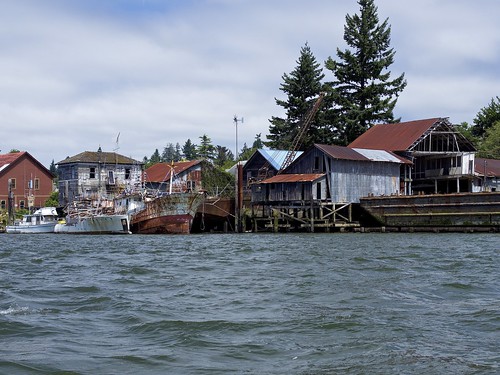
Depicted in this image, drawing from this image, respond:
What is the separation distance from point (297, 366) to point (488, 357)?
2.90 m

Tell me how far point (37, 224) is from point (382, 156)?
32897 millimetres

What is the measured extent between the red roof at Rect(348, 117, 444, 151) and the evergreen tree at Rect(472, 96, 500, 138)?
22037 millimetres

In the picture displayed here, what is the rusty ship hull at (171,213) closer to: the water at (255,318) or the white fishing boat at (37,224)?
the white fishing boat at (37,224)

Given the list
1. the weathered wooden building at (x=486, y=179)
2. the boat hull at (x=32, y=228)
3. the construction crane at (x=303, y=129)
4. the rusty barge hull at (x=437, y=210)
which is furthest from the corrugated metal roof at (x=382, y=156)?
the boat hull at (x=32, y=228)

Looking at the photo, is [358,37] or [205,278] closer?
[205,278]

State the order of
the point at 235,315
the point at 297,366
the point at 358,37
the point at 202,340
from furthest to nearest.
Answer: the point at 358,37
the point at 235,315
the point at 202,340
the point at 297,366

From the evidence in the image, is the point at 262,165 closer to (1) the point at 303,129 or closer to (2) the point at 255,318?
(1) the point at 303,129

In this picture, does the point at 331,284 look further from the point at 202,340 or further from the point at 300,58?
the point at 300,58

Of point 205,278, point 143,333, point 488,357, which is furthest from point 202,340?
point 205,278

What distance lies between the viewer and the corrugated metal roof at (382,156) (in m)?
50.7

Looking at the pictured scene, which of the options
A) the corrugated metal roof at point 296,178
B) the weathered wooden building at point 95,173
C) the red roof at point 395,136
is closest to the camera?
the corrugated metal roof at point 296,178

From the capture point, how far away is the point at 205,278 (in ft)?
63.0

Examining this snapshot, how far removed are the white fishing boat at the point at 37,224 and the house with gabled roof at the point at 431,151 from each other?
29.7 meters

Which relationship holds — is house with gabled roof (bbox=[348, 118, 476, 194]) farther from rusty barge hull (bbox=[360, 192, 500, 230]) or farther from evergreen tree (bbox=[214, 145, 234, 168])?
evergreen tree (bbox=[214, 145, 234, 168])
